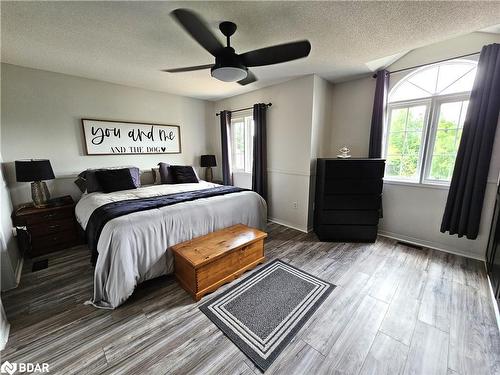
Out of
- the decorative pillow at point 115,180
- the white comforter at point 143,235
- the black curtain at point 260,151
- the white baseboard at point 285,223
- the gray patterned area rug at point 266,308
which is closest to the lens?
the gray patterned area rug at point 266,308

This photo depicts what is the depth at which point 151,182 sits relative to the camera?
379 cm

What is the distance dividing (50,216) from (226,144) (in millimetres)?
2946

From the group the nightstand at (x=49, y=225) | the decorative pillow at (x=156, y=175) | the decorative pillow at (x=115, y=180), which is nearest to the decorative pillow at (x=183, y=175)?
the decorative pillow at (x=156, y=175)

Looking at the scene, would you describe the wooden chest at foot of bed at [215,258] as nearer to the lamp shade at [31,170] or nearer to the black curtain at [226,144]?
the lamp shade at [31,170]

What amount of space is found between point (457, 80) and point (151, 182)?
4.69m

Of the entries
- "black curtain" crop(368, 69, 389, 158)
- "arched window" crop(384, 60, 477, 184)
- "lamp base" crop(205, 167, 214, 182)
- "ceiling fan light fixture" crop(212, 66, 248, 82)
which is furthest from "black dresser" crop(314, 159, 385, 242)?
"lamp base" crop(205, 167, 214, 182)

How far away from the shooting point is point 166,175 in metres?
3.59

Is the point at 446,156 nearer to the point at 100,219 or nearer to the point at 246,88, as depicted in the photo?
the point at 246,88

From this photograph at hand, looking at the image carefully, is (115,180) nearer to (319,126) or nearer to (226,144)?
(226,144)

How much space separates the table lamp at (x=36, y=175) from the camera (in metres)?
2.40

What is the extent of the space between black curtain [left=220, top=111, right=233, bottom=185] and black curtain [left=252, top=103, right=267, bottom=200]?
2.61ft

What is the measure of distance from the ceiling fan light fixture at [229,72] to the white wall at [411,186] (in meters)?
2.21

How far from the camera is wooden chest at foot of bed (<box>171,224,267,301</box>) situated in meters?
1.83

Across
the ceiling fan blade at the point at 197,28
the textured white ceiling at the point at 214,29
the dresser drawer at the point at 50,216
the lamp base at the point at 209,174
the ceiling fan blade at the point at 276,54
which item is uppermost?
the textured white ceiling at the point at 214,29
